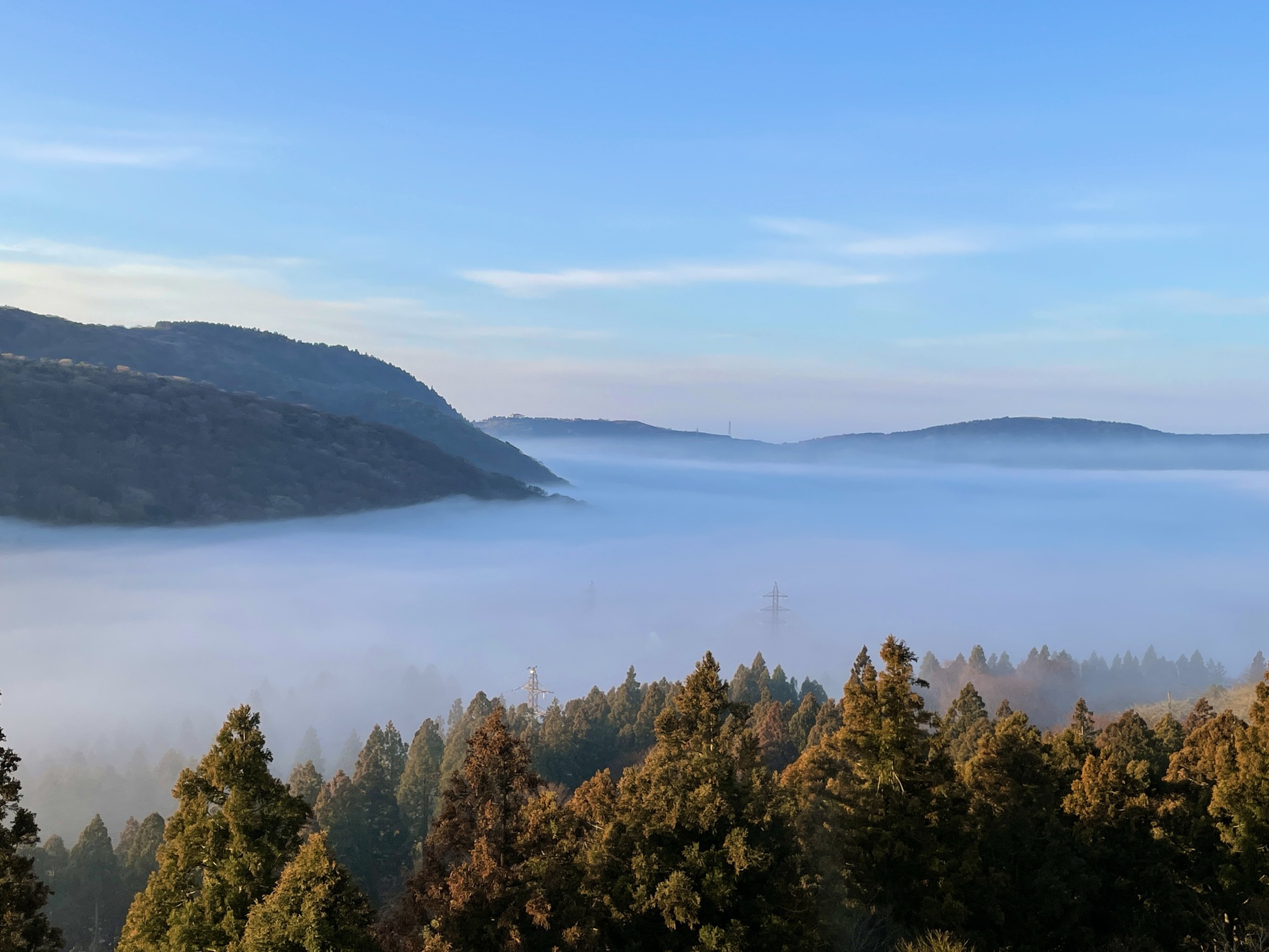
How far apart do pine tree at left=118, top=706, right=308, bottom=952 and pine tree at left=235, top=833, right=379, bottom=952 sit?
1714mm

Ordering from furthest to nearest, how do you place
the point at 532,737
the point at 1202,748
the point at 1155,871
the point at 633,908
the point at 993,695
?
the point at 993,695
the point at 532,737
the point at 1202,748
the point at 1155,871
the point at 633,908

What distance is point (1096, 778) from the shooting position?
37125 mm

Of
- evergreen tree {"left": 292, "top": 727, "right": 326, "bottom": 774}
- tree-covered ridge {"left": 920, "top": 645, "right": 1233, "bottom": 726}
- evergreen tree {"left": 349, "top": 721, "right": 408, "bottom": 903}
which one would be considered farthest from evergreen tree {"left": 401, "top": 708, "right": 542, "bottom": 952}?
tree-covered ridge {"left": 920, "top": 645, "right": 1233, "bottom": 726}

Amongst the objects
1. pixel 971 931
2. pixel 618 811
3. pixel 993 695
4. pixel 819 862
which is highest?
pixel 618 811

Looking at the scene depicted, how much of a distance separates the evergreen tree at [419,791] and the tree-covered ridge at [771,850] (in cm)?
4314

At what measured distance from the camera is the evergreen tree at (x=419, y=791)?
7844 cm

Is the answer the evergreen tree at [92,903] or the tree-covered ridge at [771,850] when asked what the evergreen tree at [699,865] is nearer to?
the tree-covered ridge at [771,850]

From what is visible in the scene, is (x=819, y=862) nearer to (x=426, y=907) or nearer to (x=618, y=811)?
(x=618, y=811)

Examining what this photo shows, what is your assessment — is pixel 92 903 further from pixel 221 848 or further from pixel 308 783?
pixel 221 848

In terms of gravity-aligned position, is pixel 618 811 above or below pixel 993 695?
above

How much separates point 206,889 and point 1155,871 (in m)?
33.8

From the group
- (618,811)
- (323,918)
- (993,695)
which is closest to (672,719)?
(618,811)

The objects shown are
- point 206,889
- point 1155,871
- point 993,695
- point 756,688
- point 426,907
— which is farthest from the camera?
point 993,695

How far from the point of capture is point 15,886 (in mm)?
21125
